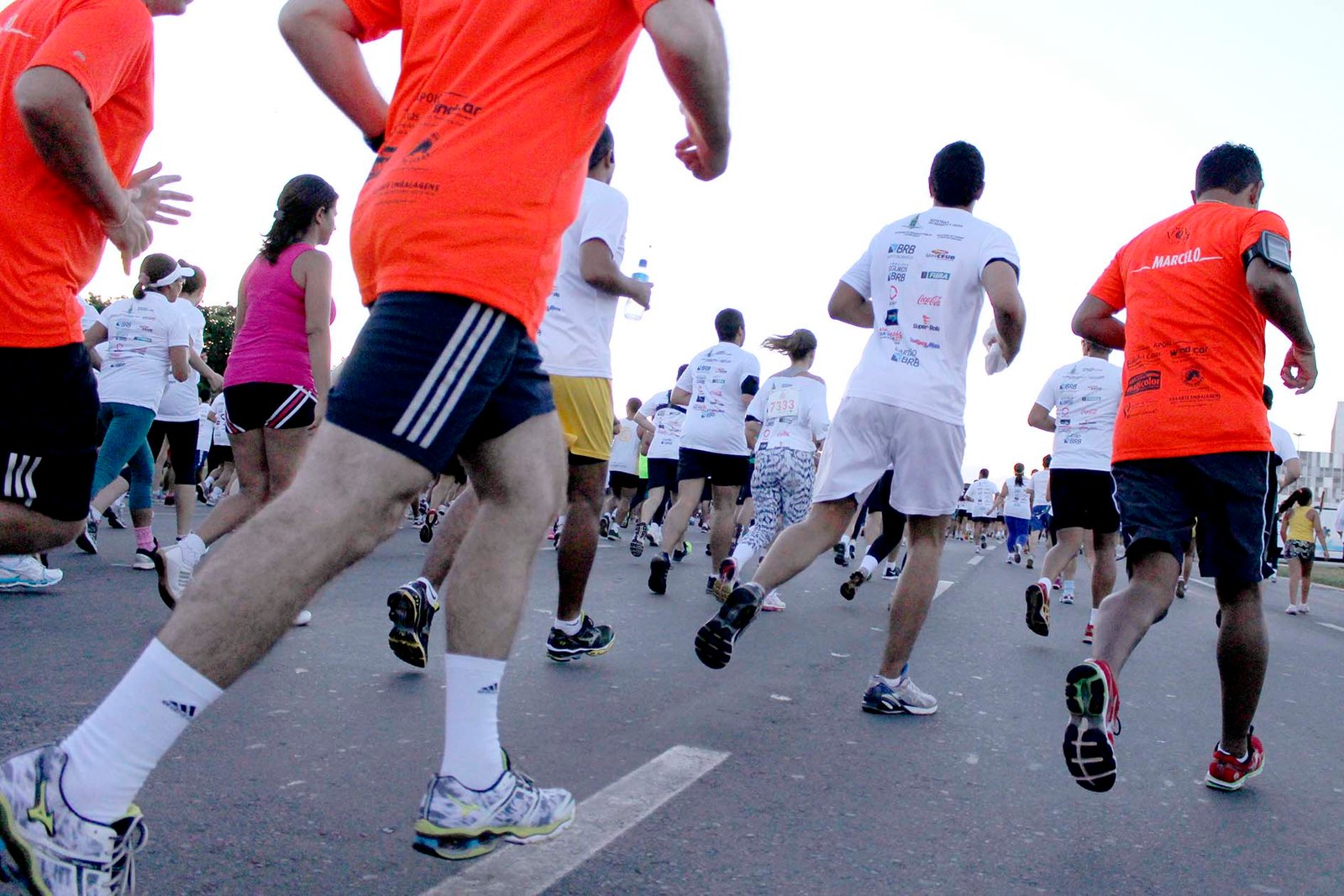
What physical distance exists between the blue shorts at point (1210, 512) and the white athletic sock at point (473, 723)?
6.90 ft

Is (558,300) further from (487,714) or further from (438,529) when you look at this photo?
(487,714)

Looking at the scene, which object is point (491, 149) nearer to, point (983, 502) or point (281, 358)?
point (281, 358)

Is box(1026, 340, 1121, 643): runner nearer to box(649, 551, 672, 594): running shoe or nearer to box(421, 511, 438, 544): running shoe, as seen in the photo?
box(649, 551, 672, 594): running shoe

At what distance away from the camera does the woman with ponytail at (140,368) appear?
6.92 m

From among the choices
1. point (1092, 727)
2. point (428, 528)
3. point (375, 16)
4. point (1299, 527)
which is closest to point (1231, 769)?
point (1092, 727)

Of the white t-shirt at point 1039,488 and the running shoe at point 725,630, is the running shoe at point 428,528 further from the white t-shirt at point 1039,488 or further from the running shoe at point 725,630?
the white t-shirt at point 1039,488

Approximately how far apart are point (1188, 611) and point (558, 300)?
26.7 ft

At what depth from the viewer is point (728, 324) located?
337 inches

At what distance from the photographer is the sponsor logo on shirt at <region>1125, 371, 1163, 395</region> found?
11.5 feet

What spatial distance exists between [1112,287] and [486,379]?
8.82 ft

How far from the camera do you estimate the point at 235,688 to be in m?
3.59

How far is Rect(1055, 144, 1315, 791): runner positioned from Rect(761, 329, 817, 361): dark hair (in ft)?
14.0

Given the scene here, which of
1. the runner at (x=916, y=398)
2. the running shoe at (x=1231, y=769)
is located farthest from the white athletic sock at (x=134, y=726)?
the running shoe at (x=1231, y=769)

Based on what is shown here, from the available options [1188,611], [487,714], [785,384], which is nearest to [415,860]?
[487,714]
